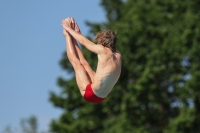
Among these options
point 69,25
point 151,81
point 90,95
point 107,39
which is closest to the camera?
point 107,39

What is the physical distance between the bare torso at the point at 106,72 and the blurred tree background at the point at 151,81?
70.5ft

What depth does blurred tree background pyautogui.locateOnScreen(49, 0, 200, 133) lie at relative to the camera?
111ft

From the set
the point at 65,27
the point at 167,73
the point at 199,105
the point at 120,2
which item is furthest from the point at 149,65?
the point at 65,27

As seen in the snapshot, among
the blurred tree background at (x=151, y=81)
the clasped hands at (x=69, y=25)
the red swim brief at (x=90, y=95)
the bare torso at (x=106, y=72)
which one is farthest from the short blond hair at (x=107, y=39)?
the blurred tree background at (x=151, y=81)

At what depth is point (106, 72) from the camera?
38.2 ft

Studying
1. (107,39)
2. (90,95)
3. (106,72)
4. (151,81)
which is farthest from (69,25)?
(151,81)

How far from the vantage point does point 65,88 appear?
125 feet

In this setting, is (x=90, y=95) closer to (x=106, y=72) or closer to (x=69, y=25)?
(x=106, y=72)

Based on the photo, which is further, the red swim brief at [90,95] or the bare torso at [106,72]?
the red swim brief at [90,95]

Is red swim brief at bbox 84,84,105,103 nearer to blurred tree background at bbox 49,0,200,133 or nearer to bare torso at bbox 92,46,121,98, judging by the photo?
bare torso at bbox 92,46,121,98

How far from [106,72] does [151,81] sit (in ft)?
74.1

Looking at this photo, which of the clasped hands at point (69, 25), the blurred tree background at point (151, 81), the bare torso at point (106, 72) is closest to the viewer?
the bare torso at point (106, 72)

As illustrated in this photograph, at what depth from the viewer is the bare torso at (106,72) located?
11.6 meters

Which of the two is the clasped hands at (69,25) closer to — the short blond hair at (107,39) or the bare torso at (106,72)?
the short blond hair at (107,39)
